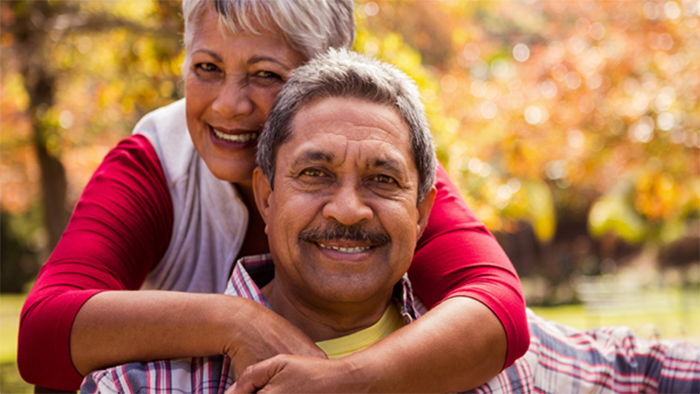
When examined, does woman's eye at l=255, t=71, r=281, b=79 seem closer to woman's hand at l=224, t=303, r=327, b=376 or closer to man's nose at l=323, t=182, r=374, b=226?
man's nose at l=323, t=182, r=374, b=226

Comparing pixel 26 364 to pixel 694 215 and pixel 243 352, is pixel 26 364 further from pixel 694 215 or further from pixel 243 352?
pixel 694 215

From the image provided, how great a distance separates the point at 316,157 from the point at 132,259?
0.83 meters

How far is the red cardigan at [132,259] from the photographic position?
191cm

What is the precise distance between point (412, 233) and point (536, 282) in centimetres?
1859

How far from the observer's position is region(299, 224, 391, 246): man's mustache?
185 cm

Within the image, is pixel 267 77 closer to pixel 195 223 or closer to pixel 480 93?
pixel 195 223

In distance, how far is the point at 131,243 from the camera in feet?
7.32

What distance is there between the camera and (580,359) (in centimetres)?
253

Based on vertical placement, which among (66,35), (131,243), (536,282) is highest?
(66,35)

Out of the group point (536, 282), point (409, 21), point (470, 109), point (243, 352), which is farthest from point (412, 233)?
point (536, 282)

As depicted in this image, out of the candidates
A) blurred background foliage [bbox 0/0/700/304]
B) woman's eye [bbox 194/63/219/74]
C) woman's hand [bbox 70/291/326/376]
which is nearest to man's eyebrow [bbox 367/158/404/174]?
woman's hand [bbox 70/291/326/376]

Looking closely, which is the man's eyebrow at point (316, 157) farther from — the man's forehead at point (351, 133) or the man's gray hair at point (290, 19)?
the man's gray hair at point (290, 19)

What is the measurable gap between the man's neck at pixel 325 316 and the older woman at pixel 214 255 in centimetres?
23

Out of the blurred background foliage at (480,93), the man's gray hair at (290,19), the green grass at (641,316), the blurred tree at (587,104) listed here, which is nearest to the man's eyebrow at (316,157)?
the man's gray hair at (290,19)
